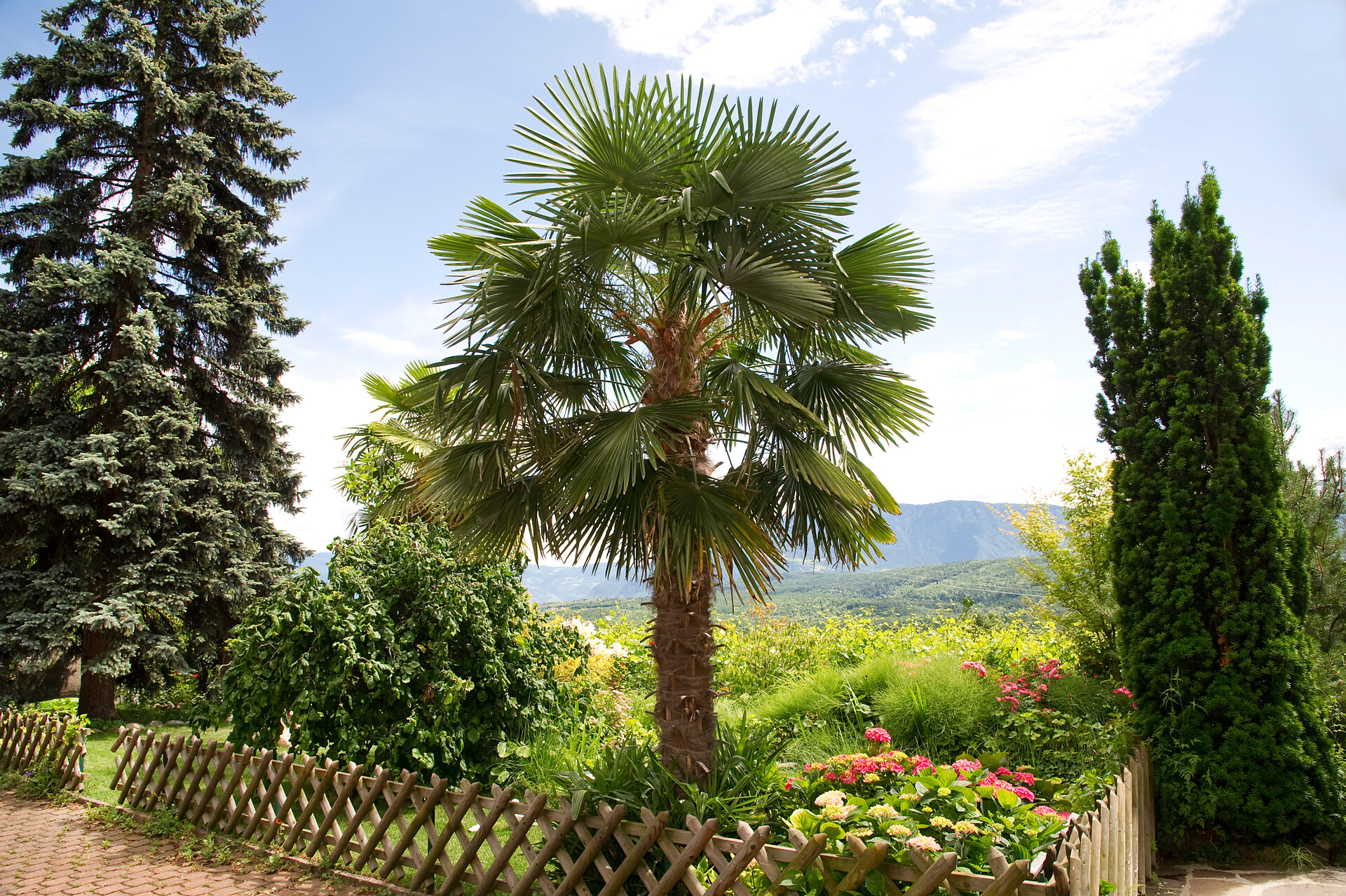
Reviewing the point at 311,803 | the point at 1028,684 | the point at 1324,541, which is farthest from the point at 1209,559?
the point at 311,803

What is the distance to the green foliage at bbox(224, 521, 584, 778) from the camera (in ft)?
18.6

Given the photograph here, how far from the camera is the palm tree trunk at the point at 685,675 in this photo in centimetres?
439

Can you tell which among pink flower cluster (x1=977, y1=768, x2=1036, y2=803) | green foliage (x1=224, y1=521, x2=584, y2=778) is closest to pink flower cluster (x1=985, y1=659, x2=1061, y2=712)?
pink flower cluster (x1=977, y1=768, x2=1036, y2=803)

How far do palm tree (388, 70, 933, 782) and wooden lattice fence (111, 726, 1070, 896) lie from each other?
0.72 m

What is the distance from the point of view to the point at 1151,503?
5707 mm

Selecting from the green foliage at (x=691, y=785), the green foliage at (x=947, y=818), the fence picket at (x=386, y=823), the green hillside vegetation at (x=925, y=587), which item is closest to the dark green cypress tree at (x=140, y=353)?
the fence picket at (x=386, y=823)

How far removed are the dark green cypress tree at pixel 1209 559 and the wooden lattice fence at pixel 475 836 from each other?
3112mm

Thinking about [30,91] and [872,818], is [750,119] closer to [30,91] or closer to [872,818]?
[872,818]

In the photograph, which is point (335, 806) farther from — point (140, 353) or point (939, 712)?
point (140, 353)

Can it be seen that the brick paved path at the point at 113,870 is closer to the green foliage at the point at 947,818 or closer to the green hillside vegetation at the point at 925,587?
the green foliage at the point at 947,818

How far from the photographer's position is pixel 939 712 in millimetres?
6367

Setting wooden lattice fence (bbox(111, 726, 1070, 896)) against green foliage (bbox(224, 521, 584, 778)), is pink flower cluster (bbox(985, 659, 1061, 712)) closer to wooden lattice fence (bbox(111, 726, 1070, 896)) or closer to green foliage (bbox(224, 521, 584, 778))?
wooden lattice fence (bbox(111, 726, 1070, 896))

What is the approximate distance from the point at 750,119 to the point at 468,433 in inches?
113

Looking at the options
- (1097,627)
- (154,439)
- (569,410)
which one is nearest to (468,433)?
(569,410)
